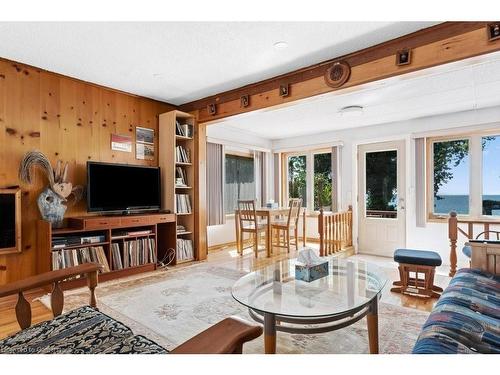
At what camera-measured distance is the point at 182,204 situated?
4285 mm

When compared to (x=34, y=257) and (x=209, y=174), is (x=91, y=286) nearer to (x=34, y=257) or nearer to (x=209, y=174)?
(x=34, y=257)

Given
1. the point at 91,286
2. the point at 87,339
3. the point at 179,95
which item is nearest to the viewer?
the point at 87,339

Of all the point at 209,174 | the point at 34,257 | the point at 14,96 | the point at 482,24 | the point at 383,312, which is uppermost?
the point at 482,24

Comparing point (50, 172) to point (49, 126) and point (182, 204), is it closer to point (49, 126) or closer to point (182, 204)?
point (49, 126)

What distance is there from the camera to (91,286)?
174cm

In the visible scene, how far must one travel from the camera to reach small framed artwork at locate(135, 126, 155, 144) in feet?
13.4

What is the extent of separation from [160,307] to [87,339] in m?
1.37

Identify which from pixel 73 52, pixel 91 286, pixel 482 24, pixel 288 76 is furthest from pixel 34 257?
pixel 482 24

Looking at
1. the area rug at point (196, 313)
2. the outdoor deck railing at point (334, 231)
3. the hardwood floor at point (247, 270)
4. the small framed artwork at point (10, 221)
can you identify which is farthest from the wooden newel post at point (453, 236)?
the small framed artwork at point (10, 221)

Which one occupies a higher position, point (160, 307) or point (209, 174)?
point (209, 174)

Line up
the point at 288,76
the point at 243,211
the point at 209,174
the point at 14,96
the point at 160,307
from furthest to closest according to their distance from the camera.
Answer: the point at 209,174
the point at 243,211
the point at 288,76
the point at 14,96
the point at 160,307

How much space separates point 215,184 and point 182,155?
1.35m

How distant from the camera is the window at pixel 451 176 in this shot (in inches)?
177

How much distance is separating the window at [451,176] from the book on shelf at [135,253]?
435 centimetres
